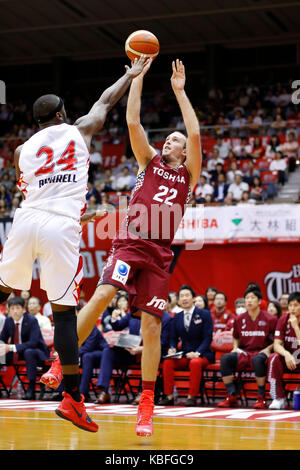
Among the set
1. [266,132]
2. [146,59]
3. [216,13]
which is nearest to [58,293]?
[146,59]

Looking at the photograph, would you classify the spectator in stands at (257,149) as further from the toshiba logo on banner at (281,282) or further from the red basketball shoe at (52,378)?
the red basketball shoe at (52,378)

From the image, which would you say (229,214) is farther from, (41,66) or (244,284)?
(41,66)

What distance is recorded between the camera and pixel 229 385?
31.5 ft

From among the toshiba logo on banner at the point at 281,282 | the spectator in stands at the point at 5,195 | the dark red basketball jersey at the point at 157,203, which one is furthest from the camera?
the spectator in stands at the point at 5,195

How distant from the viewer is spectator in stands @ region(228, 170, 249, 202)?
15844 millimetres

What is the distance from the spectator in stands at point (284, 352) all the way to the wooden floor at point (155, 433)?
149 cm

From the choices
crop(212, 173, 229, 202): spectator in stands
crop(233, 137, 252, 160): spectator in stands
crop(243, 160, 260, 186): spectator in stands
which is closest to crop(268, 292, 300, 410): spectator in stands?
crop(212, 173, 229, 202): spectator in stands

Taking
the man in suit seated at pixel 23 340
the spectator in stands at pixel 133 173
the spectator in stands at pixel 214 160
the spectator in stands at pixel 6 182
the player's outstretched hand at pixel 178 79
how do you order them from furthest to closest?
the spectator in stands at pixel 6 182, the spectator in stands at pixel 214 160, the spectator in stands at pixel 133 173, the man in suit seated at pixel 23 340, the player's outstretched hand at pixel 178 79

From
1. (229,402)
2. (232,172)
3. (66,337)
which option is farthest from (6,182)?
(66,337)

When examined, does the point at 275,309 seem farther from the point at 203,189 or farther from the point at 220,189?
the point at 203,189

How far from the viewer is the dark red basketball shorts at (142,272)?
536 centimetres

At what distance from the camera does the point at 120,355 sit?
10.3 m

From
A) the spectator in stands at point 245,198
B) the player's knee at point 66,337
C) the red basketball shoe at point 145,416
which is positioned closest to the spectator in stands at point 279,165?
the spectator in stands at point 245,198

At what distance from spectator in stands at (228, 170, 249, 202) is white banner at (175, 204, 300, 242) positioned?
1.77 m
